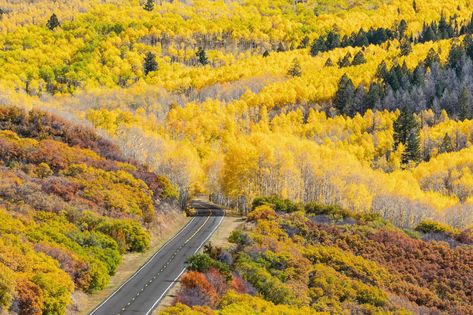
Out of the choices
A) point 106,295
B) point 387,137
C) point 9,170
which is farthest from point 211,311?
point 387,137

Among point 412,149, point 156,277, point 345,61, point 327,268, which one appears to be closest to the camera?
point 156,277

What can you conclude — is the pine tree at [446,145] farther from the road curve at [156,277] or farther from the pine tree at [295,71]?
the road curve at [156,277]

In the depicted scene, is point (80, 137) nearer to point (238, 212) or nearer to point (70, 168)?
point (70, 168)

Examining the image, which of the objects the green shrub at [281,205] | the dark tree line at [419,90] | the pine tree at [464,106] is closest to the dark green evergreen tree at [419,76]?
the dark tree line at [419,90]

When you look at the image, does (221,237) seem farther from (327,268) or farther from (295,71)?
(295,71)

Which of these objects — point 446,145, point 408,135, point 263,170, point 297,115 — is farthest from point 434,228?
point 297,115

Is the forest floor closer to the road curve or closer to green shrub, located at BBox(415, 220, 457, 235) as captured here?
the road curve
